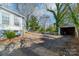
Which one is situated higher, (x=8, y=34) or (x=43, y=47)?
(x=8, y=34)

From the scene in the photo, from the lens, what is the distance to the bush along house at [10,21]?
172 cm

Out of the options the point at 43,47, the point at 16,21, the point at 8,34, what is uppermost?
the point at 16,21

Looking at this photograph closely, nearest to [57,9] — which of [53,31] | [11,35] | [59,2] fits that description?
[59,2]

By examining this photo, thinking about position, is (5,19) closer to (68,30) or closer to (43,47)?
(43,47)

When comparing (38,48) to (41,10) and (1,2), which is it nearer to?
(41,10)

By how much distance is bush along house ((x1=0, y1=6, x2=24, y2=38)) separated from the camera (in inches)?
67.7

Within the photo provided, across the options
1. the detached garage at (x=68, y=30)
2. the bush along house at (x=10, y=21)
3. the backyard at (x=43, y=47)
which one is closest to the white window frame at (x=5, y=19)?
the bush along house at (x=10, y=21)

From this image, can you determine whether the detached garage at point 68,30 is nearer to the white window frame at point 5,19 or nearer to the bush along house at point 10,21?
the bush along house at point 10,21

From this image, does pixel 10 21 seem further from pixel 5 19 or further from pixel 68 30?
pixel 68 30

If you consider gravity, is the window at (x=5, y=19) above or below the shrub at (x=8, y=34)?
above

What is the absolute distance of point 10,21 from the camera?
1.73m

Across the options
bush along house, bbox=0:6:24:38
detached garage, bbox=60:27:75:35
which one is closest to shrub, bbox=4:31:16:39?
bush along house, bbox=0:6:24:38

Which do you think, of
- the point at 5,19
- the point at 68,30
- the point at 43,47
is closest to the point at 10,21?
the point at 5,19

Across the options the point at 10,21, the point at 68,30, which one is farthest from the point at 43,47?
the point at 10,21
